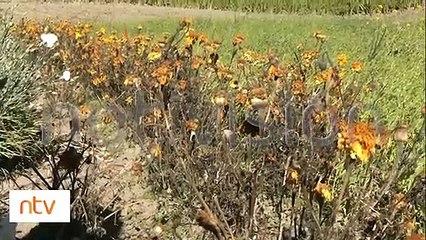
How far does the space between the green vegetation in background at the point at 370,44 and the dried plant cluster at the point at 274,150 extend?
6.6 inches

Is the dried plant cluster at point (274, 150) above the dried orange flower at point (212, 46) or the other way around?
the other way around

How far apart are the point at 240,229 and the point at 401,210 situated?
54 centimetres

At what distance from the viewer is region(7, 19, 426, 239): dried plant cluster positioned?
2393 millimetres

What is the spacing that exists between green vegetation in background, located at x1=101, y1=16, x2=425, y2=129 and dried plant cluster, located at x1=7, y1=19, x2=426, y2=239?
167 millimetres

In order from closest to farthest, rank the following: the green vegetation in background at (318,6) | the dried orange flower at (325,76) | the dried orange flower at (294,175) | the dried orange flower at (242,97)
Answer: the dried orange flower at (294,175), the dried orange flower at (325,76), the dried orange flower at (242,97), the green vegetation in background at (318,6)

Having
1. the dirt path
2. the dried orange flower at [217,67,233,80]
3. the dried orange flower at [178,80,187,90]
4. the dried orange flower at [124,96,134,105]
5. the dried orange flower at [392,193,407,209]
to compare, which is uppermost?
the dried orange flower at [217,67,233,80]

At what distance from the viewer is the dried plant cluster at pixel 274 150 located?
2.39 meters

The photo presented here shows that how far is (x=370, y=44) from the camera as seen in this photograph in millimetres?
5000

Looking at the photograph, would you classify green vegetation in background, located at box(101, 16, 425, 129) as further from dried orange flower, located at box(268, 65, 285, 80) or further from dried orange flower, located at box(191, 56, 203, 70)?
dried orange flower, located at box(191, 56, 203, 70)

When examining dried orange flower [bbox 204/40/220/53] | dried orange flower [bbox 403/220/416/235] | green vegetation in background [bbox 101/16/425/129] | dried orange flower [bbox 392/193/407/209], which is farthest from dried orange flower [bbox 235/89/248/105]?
dried orange flower [bbox 403/220/416/235]

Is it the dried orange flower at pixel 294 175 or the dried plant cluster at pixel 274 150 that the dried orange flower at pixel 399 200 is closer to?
the dried plant cluster at pixel 274 150

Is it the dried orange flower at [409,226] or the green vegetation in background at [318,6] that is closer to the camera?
the dried orange flower at [409,226]

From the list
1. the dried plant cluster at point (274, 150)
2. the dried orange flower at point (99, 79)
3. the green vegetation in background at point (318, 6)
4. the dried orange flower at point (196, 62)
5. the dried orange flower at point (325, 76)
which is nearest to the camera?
the dried plant cluster at point (274, 150)

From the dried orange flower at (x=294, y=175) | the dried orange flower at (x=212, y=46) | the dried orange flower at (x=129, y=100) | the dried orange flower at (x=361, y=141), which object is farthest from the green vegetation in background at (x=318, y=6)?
the dried orange flower at (x=361, y=141)
